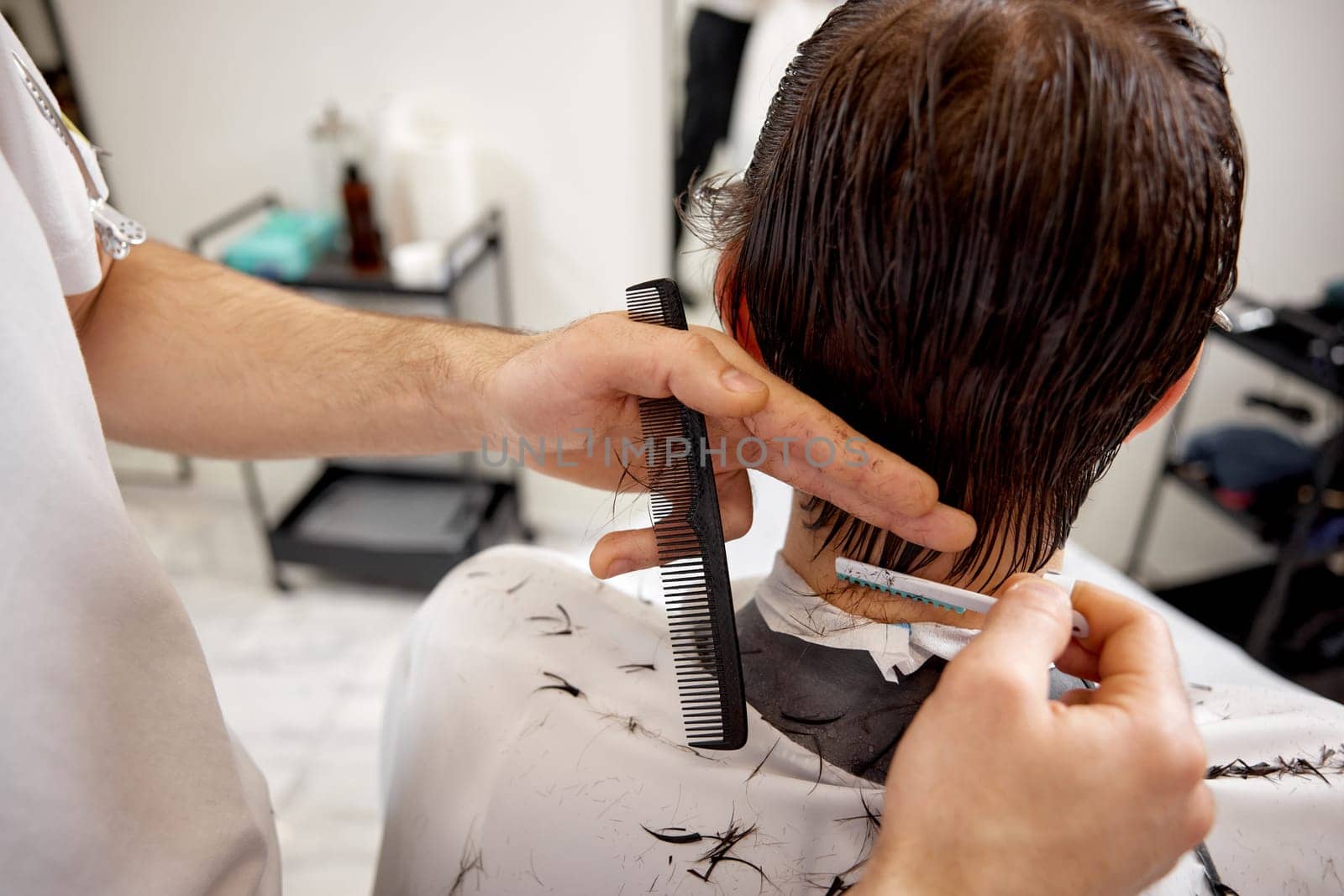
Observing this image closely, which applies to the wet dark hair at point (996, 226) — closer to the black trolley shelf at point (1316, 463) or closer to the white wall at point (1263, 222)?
the black trolley shelf at point (1316, 463)

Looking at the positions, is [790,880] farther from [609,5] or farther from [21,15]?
[21,15]

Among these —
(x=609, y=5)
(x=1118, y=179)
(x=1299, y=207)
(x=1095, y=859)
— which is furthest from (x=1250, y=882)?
(x=609, y=5)

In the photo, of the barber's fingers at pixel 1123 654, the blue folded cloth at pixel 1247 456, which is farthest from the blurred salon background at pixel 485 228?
the barber's fingers at pixel 1123 654

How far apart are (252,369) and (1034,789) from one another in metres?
0.95

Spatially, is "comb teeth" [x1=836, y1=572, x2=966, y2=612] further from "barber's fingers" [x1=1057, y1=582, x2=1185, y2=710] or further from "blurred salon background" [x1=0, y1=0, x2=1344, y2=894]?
"blurred salon background" [x1=0, y1=0, x2=1344, y2=894]

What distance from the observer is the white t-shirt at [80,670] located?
1.92ft

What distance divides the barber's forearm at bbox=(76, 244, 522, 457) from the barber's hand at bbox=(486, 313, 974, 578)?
168 mm

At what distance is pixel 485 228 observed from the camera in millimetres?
2217

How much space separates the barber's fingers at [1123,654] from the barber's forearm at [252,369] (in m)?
0.65

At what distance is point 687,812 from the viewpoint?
2.60 ft

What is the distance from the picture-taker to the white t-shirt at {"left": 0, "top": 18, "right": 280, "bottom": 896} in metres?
0.59

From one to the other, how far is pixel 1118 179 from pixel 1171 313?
0.12 metres

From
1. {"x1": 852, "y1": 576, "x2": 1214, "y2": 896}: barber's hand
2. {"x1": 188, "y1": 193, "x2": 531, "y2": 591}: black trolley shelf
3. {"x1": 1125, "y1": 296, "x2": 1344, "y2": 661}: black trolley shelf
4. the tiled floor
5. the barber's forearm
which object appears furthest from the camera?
{"x1": 188, "y1": 193, "x2": 531, "y2": 591}: black trolley shelf

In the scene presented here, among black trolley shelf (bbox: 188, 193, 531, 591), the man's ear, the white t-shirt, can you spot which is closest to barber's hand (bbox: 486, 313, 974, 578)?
the man's ear
